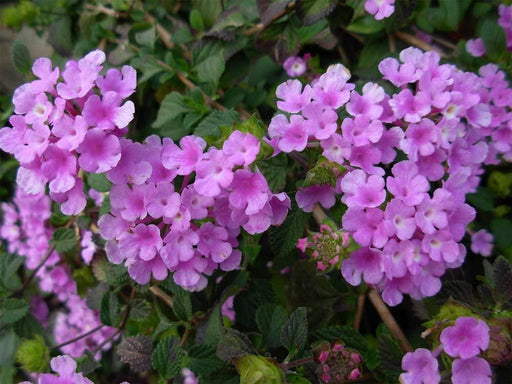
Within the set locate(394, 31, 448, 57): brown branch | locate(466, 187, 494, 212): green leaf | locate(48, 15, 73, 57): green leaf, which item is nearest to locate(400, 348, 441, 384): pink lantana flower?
locate(466, 187, 494, 212): green leaf

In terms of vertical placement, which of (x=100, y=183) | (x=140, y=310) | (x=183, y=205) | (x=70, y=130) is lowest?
(x=140, y=310)

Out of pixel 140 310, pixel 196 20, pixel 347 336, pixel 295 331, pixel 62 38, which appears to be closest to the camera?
pixel 295 331

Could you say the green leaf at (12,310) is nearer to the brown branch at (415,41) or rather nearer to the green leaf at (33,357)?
the green leaf at (33,357)

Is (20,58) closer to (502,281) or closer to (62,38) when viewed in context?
(62,38)

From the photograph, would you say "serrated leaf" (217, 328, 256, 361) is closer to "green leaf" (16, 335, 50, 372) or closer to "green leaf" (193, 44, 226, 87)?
"green leaf" (16, 335, 50, 372)

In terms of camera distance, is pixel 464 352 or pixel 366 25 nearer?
pixel 464 352

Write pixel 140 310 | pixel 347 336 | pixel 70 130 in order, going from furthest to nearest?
pixel 140 310
pixel 347 336
pixel 70 130

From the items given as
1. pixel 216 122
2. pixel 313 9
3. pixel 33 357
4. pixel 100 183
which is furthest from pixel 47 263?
pixel 313 9
